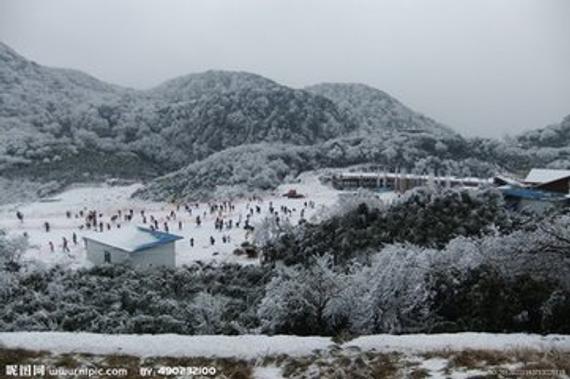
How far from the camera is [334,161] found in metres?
81.1

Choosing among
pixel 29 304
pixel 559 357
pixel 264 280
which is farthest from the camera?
pixel 264 280

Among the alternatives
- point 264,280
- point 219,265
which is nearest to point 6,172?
point 219,265

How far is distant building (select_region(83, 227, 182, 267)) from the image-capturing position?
28672mm

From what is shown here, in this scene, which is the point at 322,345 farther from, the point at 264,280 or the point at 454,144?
the point at 454,144

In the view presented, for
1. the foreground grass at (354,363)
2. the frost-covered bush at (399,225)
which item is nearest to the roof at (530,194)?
the frost-covered bush at (399,225)

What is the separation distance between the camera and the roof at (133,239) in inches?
1133

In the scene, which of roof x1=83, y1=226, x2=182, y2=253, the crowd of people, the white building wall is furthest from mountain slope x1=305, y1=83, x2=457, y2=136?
the white building wall

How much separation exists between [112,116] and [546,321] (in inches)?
4661

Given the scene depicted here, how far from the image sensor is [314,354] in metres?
8.86

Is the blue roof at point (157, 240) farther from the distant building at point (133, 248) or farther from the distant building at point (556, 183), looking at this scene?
the distant building at point (556, 183)

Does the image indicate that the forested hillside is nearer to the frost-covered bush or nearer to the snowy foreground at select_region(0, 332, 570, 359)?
the frost-covered bush

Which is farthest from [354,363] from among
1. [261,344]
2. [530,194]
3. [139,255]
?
[530,194]

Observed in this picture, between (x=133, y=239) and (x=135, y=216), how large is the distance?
850 inches

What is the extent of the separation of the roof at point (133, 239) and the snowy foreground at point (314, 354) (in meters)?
19.1
